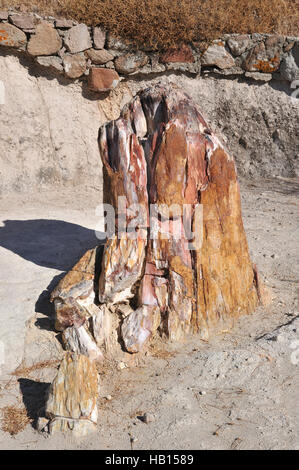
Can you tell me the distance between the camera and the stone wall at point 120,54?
6.47 m

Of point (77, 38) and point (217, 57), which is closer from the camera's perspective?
point (77, 38)

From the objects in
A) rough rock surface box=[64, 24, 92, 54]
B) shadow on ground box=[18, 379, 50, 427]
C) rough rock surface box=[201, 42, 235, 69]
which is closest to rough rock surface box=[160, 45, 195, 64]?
rough rock surface box=[201, 42, 235, 69]

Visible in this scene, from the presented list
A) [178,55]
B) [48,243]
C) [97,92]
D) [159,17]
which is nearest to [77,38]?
[97,92]

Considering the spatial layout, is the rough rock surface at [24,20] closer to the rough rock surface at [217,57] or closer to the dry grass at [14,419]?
the rough rock surface at [217,57]

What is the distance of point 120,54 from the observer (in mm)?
6906

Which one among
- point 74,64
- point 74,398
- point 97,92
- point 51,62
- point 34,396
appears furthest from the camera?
point 97,92

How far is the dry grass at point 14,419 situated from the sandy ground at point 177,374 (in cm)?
3

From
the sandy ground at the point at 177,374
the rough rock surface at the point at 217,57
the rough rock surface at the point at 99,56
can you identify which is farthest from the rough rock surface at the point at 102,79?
the sandy ground at the point at 177,374

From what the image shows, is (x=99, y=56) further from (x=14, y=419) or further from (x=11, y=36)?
(x=14, y=419)

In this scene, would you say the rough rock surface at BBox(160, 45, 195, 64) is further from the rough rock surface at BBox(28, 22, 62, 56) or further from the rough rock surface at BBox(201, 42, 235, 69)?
the rough rock surface at BBox(28, 22, 62, 56)

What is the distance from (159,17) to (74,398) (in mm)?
Result: 5672

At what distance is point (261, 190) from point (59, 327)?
4.28 metres
